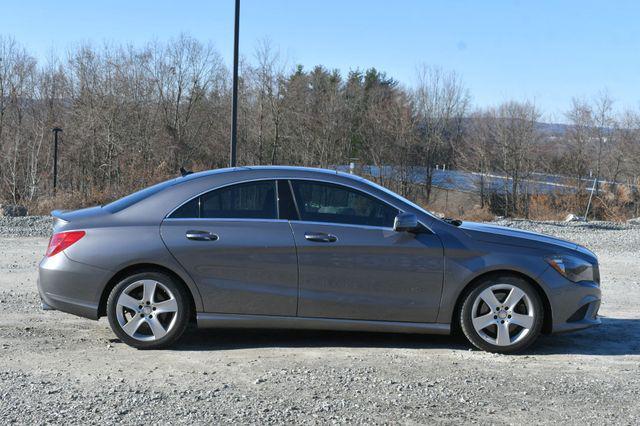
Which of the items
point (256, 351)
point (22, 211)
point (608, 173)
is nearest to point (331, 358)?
point (256, 351)

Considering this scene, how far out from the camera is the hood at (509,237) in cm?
605

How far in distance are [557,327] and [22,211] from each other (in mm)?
15768

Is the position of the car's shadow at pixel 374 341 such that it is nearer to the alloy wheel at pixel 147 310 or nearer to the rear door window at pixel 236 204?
the alloy wheel at pixel 147 310

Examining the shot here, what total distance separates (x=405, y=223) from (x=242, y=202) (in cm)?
143

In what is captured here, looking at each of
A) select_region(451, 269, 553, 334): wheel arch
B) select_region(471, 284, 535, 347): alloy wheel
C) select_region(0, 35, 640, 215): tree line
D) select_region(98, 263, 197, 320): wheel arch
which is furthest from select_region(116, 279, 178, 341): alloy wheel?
select_region(0, 35, 640, 215): tree line

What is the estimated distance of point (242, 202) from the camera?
6117mm

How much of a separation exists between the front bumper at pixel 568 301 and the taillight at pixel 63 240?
3.98 m

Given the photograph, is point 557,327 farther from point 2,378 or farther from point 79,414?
point 2,378

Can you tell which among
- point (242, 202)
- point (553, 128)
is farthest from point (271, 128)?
point (242, 202)

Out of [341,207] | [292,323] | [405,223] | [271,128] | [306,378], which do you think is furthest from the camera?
[271,128]

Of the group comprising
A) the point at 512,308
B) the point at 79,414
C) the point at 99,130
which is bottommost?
the point at 79,414

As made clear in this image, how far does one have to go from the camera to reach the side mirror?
5875 millimetres

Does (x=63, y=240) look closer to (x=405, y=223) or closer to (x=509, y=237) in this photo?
(x=405, y=223)

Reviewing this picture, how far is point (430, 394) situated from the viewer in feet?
16.0
